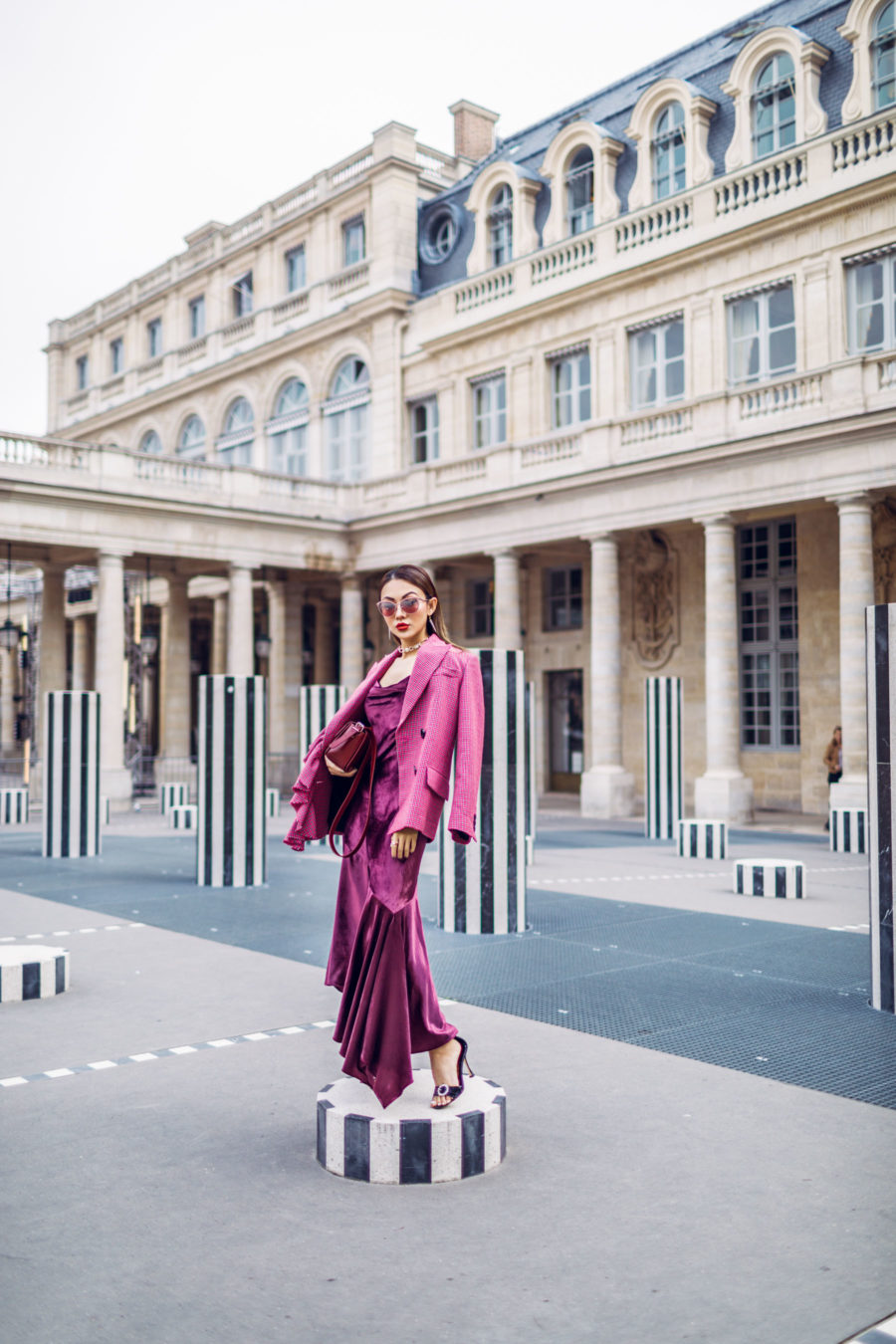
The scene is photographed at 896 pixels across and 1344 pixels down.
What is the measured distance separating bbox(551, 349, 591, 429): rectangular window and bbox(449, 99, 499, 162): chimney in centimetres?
1098

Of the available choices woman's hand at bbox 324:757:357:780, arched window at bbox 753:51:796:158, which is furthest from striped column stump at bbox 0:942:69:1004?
arched window at bbox 753:51:796:158

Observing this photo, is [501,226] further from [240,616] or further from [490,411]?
[240,616]

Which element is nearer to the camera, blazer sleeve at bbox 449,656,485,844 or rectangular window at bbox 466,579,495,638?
blazer sleeve at bbox 449,656,485,844

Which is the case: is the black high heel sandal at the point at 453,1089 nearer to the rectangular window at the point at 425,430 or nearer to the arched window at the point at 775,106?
the arched window at the point at 775,106

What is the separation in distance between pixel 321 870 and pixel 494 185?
1925 centimetres

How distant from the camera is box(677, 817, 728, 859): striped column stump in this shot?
15680 millimetres

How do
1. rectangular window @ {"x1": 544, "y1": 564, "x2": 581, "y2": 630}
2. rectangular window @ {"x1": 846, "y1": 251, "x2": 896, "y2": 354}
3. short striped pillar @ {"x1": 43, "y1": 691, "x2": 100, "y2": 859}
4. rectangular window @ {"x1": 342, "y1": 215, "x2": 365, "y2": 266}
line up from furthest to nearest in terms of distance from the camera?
rectangular window @ {"x1": 342, "y1": 215, "x2": 365, "y2": 266}, rectangular window @ {"x1": 544, "y1": 564, "x2": 581, "y2": 630}, rectangular window @ {"x1": 846, "y1": 251, "x2": 896, "y2": 354}, short striped pillar @ {"x1": 43, "y1": 691, "x2": 100, "y2": 859}

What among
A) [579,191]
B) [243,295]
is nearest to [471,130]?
[243,295]

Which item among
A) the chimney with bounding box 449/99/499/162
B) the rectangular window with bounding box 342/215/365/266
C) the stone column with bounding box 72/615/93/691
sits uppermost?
the chimney with bounding box 449/99/499/162

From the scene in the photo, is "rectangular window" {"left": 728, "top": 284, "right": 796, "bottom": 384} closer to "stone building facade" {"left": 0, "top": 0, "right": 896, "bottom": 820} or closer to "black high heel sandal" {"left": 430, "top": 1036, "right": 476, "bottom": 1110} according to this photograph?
"stone building facade" {"left": 0, "top": 0, "right": 896, "bottom": 820}

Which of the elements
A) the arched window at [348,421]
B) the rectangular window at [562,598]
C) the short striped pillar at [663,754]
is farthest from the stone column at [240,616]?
the short striped pillar at [663,754]

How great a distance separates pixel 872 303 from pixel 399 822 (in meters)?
19.1

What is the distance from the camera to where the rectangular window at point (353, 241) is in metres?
31.1

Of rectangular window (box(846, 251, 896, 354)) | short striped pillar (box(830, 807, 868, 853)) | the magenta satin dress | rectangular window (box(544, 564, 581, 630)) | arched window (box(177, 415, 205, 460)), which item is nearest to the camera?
the magenta satin dress
